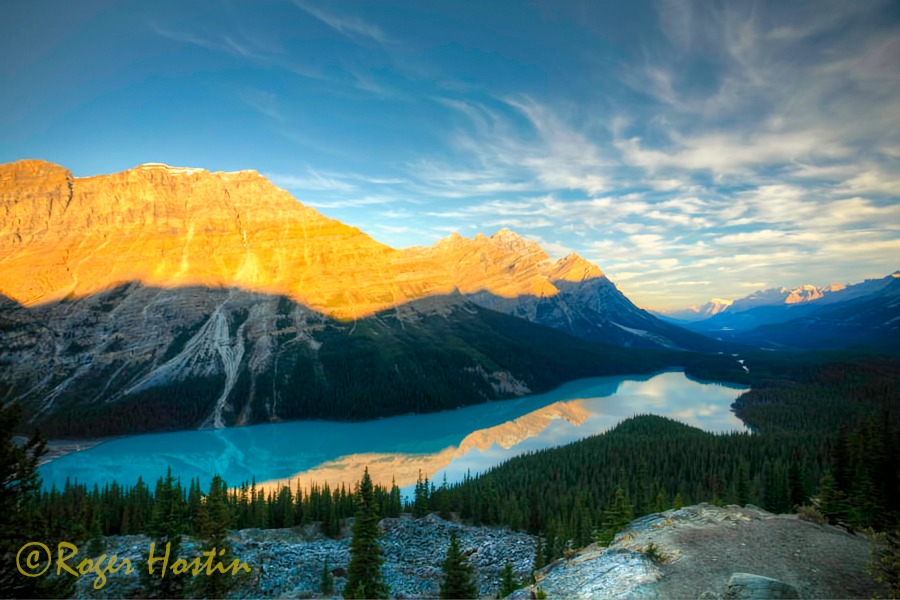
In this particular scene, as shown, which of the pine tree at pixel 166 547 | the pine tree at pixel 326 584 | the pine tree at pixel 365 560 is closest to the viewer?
the pine tree at pixel 166 547

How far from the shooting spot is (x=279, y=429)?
473 feet

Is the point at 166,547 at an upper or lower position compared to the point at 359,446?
upper

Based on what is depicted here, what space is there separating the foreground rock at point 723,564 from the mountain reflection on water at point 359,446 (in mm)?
70307

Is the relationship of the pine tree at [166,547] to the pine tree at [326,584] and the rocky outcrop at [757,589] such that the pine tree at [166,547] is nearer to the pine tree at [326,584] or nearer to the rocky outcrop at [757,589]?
the pine tree at [326,584]

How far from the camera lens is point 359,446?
12194cm

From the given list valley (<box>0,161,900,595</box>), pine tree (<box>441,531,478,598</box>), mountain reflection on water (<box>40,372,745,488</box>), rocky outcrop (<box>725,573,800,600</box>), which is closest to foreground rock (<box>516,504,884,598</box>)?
rocky outcrop (<box>725,573,800,600</box>)

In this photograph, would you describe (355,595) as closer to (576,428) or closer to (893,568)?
(893,568)

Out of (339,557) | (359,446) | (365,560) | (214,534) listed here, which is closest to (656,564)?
(365,560)

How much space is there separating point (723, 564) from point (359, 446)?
11167 cm

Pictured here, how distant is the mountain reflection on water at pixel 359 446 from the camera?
98.2 metres

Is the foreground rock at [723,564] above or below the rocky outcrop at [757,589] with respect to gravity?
below

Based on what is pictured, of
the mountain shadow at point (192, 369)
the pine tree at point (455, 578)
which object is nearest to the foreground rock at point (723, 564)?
the pine tree at point (455, 578)

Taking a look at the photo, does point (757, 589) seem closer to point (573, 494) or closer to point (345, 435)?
point (573, 494)

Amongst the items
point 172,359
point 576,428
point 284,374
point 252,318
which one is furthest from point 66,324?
point 576,428
